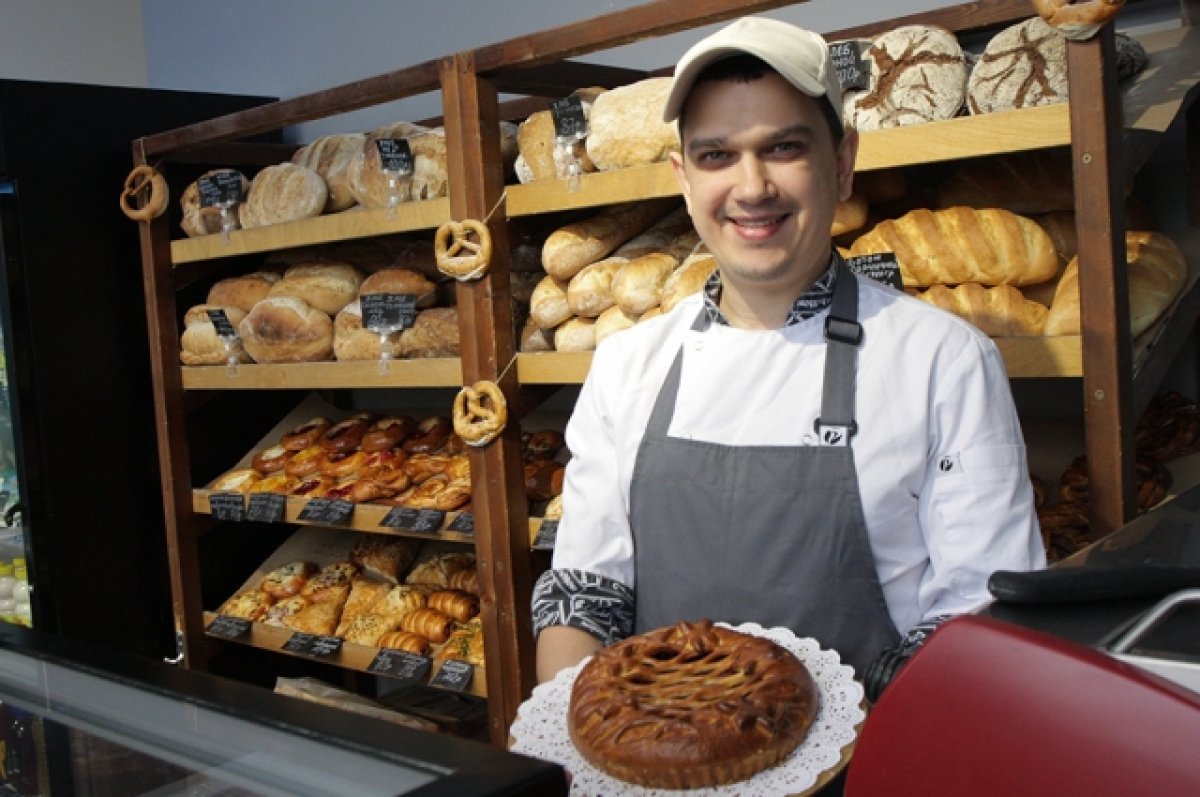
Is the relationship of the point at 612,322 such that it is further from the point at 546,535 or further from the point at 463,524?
the point at 463,524

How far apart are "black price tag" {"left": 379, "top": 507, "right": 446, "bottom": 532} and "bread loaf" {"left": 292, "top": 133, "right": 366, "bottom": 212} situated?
899mm

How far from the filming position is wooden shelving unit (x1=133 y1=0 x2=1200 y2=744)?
5.82 ft

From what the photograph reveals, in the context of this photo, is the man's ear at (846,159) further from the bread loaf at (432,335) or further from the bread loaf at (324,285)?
the bread loaf at (324,285)

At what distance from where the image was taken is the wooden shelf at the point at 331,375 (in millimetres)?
2764

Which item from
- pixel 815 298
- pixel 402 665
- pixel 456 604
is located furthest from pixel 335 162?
pixel 815 298

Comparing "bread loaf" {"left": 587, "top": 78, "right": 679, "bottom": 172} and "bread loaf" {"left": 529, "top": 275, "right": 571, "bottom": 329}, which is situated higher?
"bread loaf" {"left": 587, "top": 78, "right": 679, "bottom": 172}

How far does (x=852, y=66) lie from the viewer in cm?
212

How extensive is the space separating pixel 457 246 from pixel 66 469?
169cm

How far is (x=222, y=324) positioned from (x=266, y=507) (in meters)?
0.56

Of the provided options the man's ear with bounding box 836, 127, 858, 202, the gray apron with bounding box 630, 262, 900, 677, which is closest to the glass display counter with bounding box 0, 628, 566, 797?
the gray apron with bounding box 630, 262, 900, 677

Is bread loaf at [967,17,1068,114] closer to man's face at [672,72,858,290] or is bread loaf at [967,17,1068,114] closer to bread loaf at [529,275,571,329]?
man's face at [672,72,858,290]

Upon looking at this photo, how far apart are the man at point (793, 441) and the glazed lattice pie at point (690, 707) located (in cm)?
23

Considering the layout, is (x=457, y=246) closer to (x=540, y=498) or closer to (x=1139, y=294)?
(x=540, y=498)

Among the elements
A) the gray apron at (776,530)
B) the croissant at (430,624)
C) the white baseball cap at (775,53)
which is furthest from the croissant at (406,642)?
the white baseball cap at (775,53)
